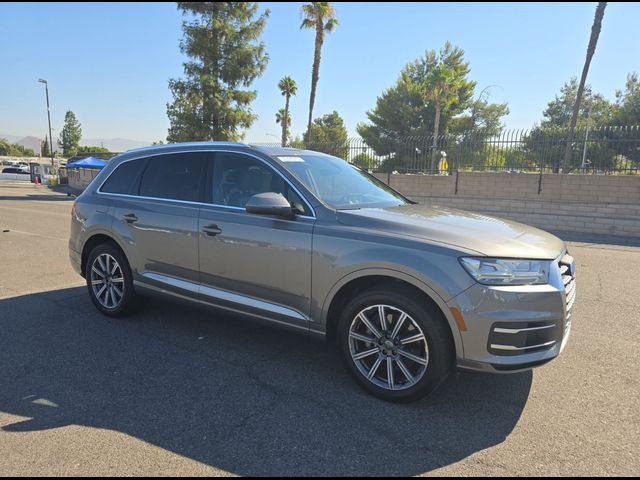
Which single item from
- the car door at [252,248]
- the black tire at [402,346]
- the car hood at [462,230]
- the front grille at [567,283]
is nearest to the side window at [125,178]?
the car door at [252,248]

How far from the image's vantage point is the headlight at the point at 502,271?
283cm

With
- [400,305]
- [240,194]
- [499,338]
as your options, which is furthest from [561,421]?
[240,194]

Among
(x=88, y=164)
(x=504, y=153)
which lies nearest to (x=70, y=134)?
(x=88, y=164)

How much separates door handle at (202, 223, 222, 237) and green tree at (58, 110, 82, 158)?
95.9 metres

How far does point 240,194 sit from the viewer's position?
3.98 metres

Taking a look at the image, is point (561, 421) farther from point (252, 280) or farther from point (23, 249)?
point (23, 249)

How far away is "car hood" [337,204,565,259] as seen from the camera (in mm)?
2963

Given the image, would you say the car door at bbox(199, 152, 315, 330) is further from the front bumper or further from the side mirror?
the front bumper

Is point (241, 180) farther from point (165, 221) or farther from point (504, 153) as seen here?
point (504, 153)

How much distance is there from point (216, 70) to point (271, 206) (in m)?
26.2

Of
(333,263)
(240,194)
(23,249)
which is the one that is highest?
(240,194)

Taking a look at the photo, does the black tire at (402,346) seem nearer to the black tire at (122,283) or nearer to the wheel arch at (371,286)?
the wheel arch at (371,286)

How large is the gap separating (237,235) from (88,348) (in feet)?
5.66

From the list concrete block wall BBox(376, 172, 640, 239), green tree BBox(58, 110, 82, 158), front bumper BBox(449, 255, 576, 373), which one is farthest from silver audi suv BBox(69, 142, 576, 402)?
green tree BBox(58, 110, 82, 158)
